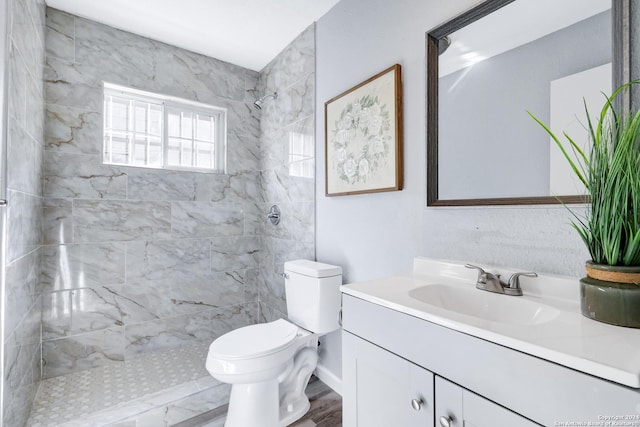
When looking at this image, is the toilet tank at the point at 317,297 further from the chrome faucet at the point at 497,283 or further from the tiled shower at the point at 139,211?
the chrome faucet at the point at 497,283

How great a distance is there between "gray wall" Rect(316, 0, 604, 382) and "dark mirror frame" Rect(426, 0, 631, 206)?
0.03 m

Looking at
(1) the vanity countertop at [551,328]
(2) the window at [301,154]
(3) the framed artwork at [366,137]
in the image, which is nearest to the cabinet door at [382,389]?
(1) the vanity countertop at [551,328]

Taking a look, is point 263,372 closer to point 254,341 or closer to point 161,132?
point 254,341

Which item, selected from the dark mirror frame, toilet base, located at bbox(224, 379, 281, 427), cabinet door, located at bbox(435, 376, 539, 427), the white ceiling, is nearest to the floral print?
the dark mirror frame

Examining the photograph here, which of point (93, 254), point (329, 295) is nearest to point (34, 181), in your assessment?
point (93, 254)

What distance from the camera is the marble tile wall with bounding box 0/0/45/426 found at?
50.0 inches

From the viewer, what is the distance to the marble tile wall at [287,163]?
2176 mm

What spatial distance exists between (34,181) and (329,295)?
185 cm

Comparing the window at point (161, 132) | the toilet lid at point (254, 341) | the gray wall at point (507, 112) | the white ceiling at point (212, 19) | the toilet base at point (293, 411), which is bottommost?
the toilet base at point (293, 411)

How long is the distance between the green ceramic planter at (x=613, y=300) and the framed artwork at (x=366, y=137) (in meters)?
0.86

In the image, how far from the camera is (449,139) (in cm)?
127

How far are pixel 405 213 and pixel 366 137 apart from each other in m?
0.49

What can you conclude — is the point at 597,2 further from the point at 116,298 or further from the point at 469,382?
the point at 116,298

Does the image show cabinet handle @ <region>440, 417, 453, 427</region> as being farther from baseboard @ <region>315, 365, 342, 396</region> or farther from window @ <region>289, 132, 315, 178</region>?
window @ <region>289, 132, 315, 178</region>
